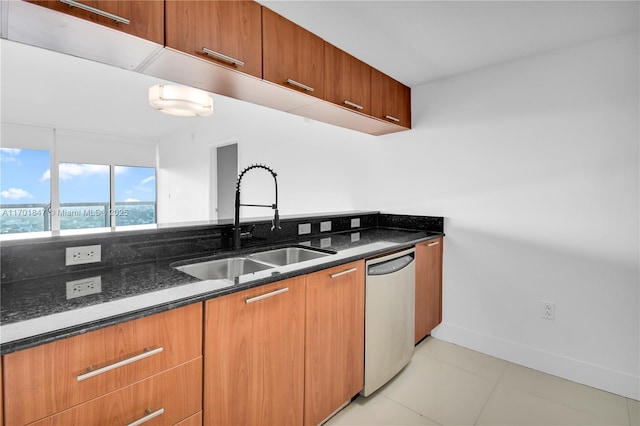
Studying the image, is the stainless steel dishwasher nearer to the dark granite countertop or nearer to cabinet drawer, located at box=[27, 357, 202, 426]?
the dark granite countertop

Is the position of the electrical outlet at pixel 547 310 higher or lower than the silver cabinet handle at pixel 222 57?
lower

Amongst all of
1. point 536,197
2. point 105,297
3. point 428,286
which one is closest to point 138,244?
point 105,297

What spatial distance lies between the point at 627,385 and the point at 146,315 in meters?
2.68

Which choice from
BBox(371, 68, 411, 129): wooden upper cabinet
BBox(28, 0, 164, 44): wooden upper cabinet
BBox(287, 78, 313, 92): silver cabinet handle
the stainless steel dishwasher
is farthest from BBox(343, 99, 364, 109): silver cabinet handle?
BBox(28, 0, 164, 44): wooden upper cabinet

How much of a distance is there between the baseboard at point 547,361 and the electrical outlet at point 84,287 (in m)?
2.48

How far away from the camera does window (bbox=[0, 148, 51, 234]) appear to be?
5043mm

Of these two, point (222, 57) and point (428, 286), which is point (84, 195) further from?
point (428, 286)

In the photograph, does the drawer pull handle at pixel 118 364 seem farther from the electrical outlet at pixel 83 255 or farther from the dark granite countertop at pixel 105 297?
the electrical outlet at pixel 83 255

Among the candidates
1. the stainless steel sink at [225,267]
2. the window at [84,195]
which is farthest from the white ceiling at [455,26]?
the window at [84,195]

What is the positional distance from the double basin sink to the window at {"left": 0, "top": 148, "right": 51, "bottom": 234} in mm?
5236

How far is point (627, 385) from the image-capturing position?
1.90 m

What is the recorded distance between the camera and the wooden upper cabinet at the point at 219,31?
128 centimetres

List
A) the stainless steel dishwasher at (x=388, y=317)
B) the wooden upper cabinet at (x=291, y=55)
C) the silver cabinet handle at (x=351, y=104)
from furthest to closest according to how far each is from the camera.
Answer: the silver cabinet handle at (x=351, y=104) → the stainless steel dishwasher at (x=388, y=317) → the wooden upper cabinet at (x=291, y=55)

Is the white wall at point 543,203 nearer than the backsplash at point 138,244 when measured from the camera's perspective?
No
